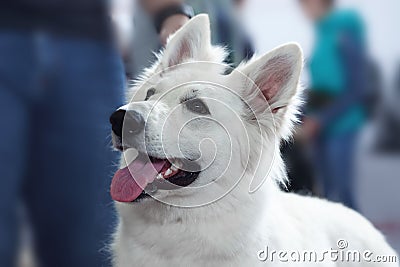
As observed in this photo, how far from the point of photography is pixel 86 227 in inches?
47.1

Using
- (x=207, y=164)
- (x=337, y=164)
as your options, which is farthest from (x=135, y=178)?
(x=337, y=164)

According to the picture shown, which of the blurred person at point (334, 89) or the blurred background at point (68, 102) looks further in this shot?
the blurred person at point (334, 89)

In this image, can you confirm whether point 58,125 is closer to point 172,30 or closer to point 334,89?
point 172,30

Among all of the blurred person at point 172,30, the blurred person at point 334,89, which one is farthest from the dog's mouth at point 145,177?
the blurred person at point 334,89

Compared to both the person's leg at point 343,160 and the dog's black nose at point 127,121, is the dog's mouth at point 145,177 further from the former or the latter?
the person's leg at point 343,160

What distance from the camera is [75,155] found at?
1.13 metres

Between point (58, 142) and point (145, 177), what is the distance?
183 mm

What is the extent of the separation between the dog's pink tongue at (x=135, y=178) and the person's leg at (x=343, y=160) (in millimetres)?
1881

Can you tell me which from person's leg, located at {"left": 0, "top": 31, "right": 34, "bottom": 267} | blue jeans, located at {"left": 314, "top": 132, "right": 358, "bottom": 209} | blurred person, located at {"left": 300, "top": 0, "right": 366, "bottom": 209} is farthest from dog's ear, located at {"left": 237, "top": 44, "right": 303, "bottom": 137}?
blurred person, located at {"left": 300, "top": 0, "right": 366, "bottom": 209}

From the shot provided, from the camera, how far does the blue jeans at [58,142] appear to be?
1049 millimetres

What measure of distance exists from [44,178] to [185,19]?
366 mm

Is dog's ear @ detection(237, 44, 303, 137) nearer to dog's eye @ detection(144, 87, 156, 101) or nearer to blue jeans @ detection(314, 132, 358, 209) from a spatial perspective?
dog's eye @ detection(144, 87, 156, 101)

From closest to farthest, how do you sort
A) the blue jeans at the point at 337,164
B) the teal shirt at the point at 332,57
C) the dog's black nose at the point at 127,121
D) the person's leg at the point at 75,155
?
the dog's black nose at the point at 127,121 → the person's leg at the point at 75,155 → the blue jeans at the point at 337,164 → the teal shirt at the point at 332,57

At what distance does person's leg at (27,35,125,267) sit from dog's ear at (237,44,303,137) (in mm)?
224
